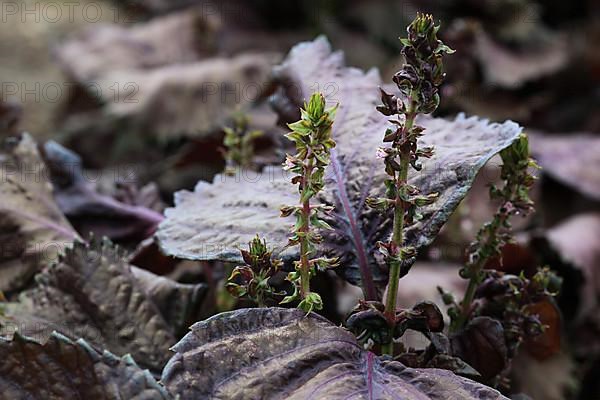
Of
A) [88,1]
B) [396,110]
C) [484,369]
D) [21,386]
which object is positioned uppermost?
[88,1]

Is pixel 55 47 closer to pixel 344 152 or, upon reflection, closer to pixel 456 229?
pixel 456 229

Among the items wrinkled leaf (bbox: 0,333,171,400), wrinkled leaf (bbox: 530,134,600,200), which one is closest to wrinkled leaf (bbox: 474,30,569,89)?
wrinkled leaf (bbox: 530,134,600,200)

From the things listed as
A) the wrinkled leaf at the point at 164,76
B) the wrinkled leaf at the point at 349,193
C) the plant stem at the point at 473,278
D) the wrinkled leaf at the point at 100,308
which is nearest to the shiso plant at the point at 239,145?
the wrinkled leaf at the point at 349,193

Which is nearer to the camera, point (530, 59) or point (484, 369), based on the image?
point (484, 369)

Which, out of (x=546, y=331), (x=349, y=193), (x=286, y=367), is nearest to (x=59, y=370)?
(x=286, y=367)

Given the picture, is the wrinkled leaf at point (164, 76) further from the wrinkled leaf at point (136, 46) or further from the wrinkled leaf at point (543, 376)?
the wrinkled leaf at point (543, 376)

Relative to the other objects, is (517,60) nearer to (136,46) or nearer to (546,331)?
(136,46)

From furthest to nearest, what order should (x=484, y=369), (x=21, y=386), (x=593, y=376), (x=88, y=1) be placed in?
(x=88, y=1) → (x=593, y=376) → (x=484, y=369) → (x=21, y=386)

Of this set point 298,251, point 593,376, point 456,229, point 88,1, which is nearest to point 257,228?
point 298,251
